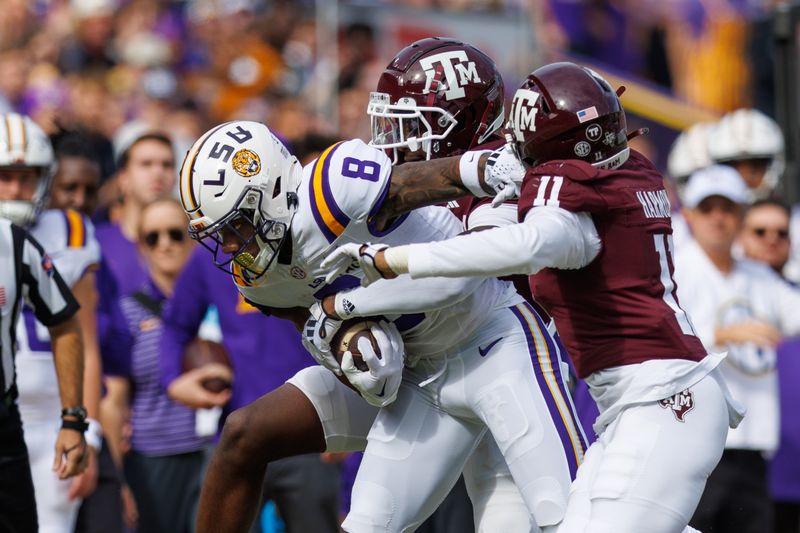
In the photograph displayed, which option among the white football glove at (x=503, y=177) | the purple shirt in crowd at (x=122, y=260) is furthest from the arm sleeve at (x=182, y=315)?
the white football glove at (x=503, y=177)

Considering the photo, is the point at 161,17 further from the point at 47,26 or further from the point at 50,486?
the point at 50,486

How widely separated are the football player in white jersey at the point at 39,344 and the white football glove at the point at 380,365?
187cm

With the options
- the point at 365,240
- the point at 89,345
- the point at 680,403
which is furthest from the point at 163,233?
the point at 680,403

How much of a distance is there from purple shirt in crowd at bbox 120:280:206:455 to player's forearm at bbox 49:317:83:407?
187 centimetres

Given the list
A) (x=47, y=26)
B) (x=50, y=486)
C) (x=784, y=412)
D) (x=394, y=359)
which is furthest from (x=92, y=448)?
(x=47, y=26)

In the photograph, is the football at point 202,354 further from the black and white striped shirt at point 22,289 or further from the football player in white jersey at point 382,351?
the football player in white jersey at point 382,351

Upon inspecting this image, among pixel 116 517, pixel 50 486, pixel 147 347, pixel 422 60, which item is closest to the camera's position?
pixel 422 60

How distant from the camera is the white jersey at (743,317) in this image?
6.80 m

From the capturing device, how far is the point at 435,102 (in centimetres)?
488

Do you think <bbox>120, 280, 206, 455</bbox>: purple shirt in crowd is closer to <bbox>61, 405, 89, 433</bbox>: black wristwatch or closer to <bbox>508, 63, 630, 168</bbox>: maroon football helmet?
<bbox>61, 405, 89, 433</bbox>: black wristwatch

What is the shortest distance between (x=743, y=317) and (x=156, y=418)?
2795 mm

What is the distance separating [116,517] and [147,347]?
1.13 meters

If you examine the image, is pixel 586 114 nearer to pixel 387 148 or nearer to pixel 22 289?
pixel 387 148

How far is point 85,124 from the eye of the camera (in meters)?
10.4
